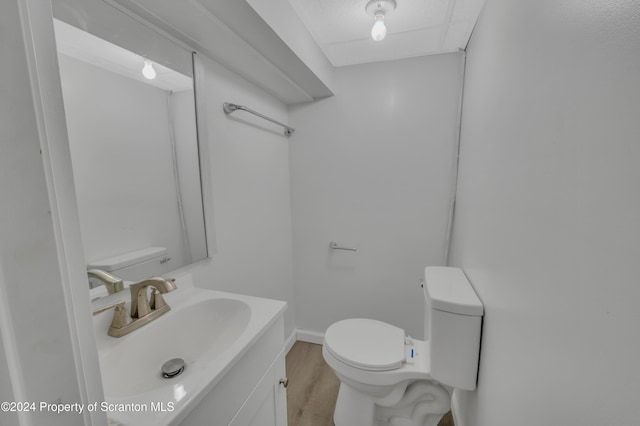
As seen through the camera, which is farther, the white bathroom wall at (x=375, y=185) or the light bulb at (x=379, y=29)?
the white bathroom wall at (x=375, y=185)

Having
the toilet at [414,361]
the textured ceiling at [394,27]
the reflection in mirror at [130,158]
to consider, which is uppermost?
the textured ceiling at [394,27]

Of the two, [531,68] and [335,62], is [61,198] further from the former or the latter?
[335,62]

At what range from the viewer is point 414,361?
1236mm

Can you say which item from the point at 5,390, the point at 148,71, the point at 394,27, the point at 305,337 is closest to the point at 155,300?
the point at 5,390

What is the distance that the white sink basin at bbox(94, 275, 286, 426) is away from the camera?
562 mm

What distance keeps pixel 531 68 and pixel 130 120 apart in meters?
1.26

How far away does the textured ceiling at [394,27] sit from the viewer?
47.6 inches

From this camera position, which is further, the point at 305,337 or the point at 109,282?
the point at 305,337

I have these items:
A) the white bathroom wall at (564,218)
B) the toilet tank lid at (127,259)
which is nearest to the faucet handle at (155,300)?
the toilet tank lid at (127,259)

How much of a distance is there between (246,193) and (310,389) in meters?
1.35

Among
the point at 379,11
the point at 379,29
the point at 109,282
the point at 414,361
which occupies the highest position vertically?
the point at 379,11

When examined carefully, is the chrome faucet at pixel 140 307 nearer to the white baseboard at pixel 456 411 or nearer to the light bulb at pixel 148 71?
the light bulb at pixel 148 71

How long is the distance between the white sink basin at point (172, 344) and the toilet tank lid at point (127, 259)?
0.75 ft

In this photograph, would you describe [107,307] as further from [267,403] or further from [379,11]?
[379,11]
